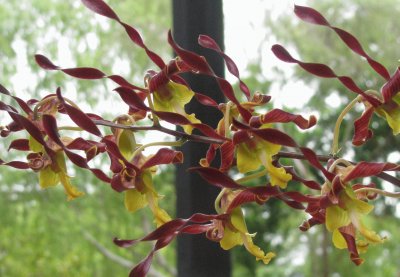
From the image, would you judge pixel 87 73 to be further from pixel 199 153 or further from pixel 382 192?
pixel 199 153

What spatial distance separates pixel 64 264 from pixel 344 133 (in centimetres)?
145

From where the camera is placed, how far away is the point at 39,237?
115 inches

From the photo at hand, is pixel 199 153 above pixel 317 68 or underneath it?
underneath

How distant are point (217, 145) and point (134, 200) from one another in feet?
0.19

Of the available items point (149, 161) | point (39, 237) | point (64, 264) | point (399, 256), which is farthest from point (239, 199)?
point (399, 256)

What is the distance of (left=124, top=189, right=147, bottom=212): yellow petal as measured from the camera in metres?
0.32

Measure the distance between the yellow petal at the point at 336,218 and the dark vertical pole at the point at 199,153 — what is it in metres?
0.34

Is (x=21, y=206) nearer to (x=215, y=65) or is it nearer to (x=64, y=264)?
(x=64, y=264)

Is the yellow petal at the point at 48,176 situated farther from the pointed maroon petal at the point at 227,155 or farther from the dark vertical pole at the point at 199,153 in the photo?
the dark vertical pole at the point at 199,153

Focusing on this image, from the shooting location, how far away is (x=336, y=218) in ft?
1.03

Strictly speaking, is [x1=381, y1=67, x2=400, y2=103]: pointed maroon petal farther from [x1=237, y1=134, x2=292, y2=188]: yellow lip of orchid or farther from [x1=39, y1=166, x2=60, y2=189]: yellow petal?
[x1=39, y1=166, x2=60, y2=189]: yellow petal

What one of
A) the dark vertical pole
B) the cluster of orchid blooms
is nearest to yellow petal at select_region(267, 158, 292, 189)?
the cluster of orchid blooms

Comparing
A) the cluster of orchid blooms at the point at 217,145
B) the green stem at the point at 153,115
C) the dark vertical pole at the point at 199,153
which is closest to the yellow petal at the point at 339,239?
the cluster of orchid blooms at the point at 217,145

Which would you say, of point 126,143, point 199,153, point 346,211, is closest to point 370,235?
point 346,211
